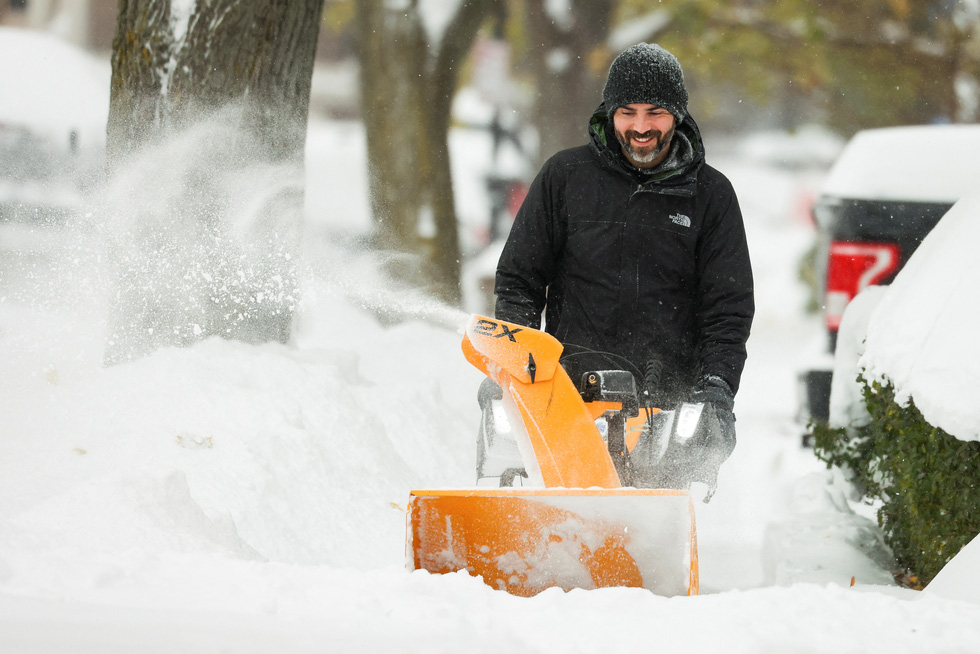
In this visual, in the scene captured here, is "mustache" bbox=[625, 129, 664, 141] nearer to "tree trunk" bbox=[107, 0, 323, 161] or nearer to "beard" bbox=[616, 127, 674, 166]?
"beard" bbox=[616, 127, 674, 166]

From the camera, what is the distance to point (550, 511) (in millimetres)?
3025

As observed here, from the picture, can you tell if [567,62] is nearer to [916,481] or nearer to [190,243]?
[190,243]

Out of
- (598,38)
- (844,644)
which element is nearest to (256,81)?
(844,644)

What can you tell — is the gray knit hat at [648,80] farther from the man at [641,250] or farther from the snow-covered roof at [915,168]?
the snow-covered roof at [915,168]

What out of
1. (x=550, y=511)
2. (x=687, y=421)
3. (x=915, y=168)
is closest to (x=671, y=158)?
(x=687, y=421)

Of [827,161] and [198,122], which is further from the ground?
[827,161]

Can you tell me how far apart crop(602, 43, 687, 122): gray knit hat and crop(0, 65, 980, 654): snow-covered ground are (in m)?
0.96

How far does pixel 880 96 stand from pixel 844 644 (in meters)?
20.7

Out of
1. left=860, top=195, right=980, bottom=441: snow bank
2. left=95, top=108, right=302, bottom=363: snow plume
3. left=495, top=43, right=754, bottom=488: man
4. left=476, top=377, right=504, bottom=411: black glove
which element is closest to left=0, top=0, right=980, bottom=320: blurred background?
left=95, top=108, right=302, bottom=363: snow plume

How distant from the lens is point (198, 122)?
5988mm

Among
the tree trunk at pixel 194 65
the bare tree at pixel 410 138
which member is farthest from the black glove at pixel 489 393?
the bare tree at pixel 410 138

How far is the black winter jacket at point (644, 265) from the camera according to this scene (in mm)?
3902

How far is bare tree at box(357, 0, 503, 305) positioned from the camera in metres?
10.3

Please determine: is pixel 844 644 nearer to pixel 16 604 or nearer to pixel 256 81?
pixel 16 604
